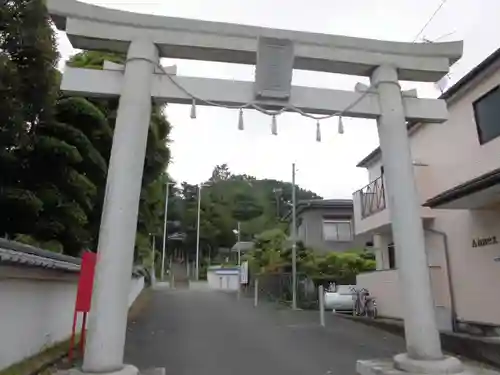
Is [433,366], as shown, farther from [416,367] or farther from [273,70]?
[273,70]

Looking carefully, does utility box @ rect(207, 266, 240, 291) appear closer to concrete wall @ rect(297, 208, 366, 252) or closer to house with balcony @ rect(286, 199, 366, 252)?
concrete wall @ rect(297, 208, 366, 252)

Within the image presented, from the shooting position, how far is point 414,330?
6219mm

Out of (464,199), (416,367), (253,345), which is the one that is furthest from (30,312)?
(464,199)

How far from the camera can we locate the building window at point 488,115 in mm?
9500

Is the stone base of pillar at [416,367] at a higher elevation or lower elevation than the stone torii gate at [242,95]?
lower

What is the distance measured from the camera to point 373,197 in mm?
14922

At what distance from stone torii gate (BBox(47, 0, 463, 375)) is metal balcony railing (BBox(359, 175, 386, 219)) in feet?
22.5

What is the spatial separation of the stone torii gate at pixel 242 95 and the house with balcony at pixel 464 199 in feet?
4.60

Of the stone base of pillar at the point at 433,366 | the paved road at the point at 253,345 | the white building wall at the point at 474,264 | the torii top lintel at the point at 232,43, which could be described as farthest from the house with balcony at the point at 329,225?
the stone base of pillar at the point at 433,366

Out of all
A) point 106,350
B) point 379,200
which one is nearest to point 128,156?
point 106,350

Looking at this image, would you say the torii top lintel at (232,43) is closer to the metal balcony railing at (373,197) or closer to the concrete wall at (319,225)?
the metal balcony railing at (373,197)

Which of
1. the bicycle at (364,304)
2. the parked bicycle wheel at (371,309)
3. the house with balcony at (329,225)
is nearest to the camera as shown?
the parked bicycle wheel at (371,309)

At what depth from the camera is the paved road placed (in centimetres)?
774

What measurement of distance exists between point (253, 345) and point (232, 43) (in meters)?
6.58
